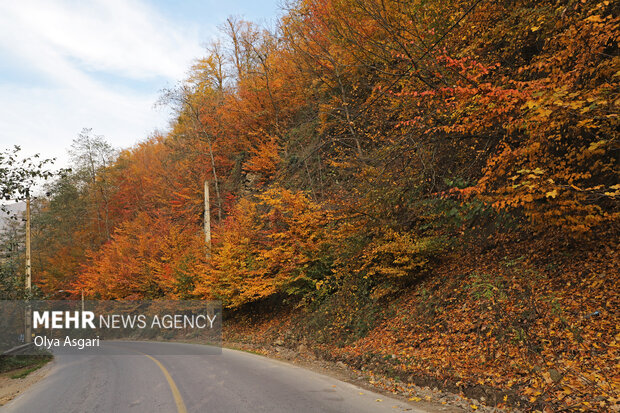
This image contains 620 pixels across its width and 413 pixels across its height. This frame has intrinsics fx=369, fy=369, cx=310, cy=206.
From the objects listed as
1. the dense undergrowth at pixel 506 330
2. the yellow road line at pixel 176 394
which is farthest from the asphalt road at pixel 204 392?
the dense undergrowth at pixel 506 330

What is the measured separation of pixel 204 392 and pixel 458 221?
7446 mm

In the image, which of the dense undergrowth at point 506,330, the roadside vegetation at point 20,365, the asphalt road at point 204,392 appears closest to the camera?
the dense undergrowth at point 506,330

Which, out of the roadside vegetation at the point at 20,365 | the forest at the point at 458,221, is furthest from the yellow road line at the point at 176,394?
the roadside vegetation at the point at 20,365

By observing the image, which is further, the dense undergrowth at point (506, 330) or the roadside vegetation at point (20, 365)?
the roadside vegetation at point (20, 365)

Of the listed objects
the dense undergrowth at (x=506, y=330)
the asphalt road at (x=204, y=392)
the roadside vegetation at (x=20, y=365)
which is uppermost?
the dense undergrowth at (x=506, y=330)

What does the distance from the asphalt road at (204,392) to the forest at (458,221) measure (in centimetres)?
149

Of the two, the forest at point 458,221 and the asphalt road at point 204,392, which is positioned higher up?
the forest at point 458,221

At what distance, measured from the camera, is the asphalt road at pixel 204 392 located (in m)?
5.94

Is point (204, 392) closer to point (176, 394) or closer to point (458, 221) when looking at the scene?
point (176, 394)

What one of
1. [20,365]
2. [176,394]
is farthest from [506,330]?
[20,365]

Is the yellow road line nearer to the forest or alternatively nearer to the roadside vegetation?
the forest

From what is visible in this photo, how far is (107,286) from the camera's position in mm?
31141

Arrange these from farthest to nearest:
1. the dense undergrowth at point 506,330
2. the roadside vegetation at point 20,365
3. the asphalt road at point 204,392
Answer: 1. the roadside vegetation at point 20,365
2. the asphalt road at point 204,392
3. the dense undergrowth at point 506,330

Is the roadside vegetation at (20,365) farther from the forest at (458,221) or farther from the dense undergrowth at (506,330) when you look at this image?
the dense undergrowth at (506,330)
